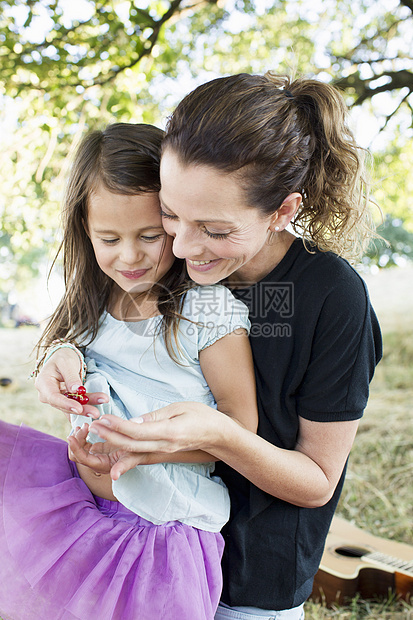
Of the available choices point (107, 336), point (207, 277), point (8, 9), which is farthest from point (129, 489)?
point (8, 9)

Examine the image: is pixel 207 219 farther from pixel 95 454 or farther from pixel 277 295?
pixel 95 454

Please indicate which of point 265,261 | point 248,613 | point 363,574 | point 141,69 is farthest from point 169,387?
point 141,69

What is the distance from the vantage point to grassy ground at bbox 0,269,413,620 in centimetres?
Answer: 218

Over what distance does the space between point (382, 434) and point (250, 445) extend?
2893mm

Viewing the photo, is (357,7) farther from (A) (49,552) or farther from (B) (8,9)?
(A) (49,552)

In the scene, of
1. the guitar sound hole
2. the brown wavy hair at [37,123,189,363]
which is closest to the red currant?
the brown wavy hair at [37,123,189,363]

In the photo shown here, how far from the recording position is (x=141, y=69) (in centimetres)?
324

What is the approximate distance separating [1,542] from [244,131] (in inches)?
39.9

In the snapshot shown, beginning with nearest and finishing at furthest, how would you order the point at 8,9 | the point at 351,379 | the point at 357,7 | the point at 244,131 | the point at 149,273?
the point at 244,131 → the point at 351,379 → the point at 149,273 → the point at 8,9 → the point at 357,7

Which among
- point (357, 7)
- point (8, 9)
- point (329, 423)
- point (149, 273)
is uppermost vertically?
point (357, 7)

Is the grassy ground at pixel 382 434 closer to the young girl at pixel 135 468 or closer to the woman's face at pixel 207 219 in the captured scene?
the young girl at pixel 135 468

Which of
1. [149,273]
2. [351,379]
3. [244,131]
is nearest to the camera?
[244,131]

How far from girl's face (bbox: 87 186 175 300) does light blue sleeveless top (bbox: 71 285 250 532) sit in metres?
0.11

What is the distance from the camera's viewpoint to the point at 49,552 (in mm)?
1145
